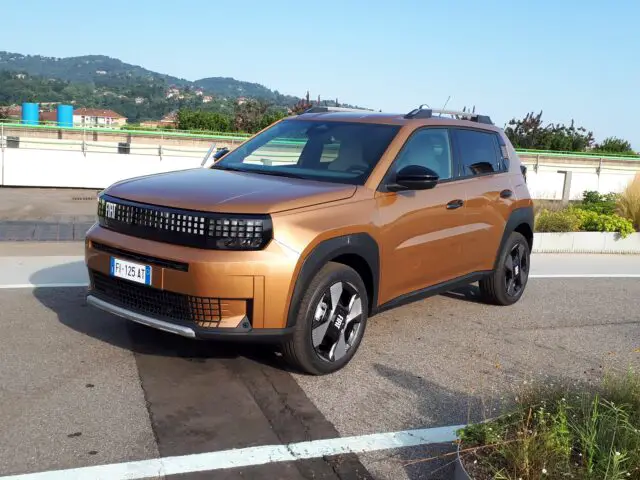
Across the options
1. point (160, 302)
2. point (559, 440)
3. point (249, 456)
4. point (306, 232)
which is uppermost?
point (306, 232)

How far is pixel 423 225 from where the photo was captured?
5.70 metres

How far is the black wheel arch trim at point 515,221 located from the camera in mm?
7012

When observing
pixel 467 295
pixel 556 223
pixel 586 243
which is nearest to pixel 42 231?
pixel 467 295

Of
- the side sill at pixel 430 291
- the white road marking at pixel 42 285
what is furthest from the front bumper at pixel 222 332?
the white road marking at pixel 42 285

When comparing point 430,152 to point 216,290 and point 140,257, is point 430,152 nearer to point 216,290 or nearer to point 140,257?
point 216,290

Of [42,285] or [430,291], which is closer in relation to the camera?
[430,291]

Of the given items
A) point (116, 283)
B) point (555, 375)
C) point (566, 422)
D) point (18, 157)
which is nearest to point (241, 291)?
point (116, 283)

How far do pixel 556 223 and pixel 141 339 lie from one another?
26.6 ft

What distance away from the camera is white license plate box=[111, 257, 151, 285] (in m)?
4.62

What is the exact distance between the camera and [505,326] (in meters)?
6.68

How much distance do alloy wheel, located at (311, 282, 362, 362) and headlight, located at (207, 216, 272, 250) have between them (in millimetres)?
657

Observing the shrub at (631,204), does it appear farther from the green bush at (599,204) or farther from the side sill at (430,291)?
the side sill at (430,291)

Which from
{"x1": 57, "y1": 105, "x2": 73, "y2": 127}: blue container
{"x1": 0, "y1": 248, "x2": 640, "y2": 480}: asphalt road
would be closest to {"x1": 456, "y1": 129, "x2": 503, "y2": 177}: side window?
{"x1": 0, "y1": 248, "x2": 640, "y2": 480}: asphalt road

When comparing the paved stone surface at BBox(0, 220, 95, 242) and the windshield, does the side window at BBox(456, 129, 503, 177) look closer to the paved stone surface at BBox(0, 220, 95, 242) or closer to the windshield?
the windshield
